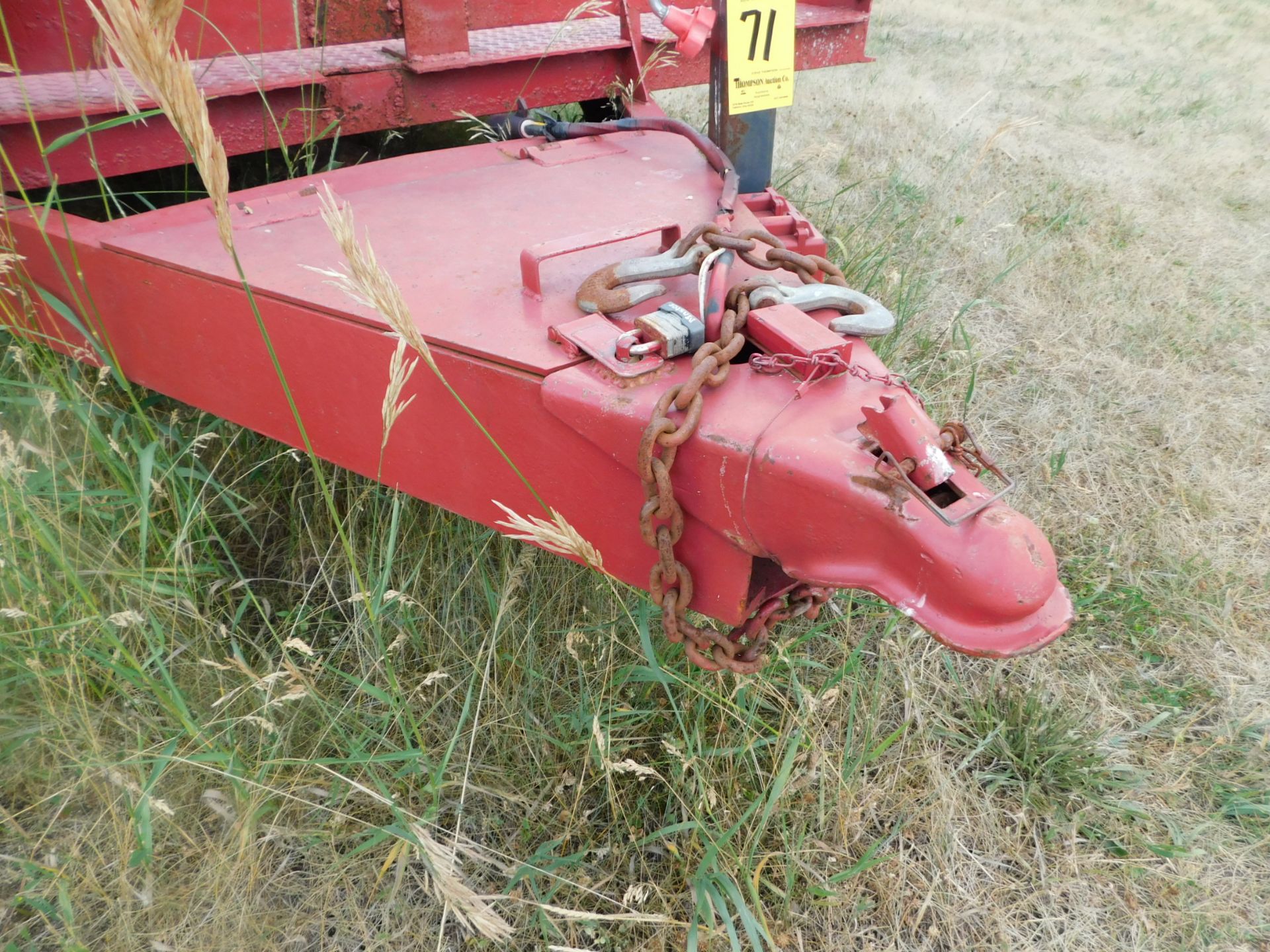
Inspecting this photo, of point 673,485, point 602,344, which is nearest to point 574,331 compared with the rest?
point 602,344

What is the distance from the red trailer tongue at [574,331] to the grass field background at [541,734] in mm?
153

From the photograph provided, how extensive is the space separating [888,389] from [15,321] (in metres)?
1.63

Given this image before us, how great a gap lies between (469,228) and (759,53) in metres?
0.63

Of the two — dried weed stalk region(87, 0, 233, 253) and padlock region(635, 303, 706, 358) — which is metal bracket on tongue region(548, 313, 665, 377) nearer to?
padlock region(635, 303, 706, 358)

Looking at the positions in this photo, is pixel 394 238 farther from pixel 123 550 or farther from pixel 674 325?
pixel 123 550

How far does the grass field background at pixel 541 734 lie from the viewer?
146 cm

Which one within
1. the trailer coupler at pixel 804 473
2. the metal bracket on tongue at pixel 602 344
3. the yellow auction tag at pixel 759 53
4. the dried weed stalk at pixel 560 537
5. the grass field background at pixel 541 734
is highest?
the yellow auction tag at pixel 759 53

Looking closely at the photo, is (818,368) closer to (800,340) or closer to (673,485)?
(800,340)

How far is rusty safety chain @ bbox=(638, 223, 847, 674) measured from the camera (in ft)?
3.49

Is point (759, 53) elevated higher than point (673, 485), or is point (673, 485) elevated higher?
point (759, 53)

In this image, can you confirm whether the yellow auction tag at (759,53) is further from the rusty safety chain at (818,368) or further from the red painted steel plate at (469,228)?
the rusty safety chain at (818,368)

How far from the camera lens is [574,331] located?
1201mm

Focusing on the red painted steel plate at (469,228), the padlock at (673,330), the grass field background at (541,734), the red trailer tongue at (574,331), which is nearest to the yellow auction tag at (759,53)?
the red trailer tongue at (574,331)

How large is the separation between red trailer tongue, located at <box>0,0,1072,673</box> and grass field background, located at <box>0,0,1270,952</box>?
0.50 ft
